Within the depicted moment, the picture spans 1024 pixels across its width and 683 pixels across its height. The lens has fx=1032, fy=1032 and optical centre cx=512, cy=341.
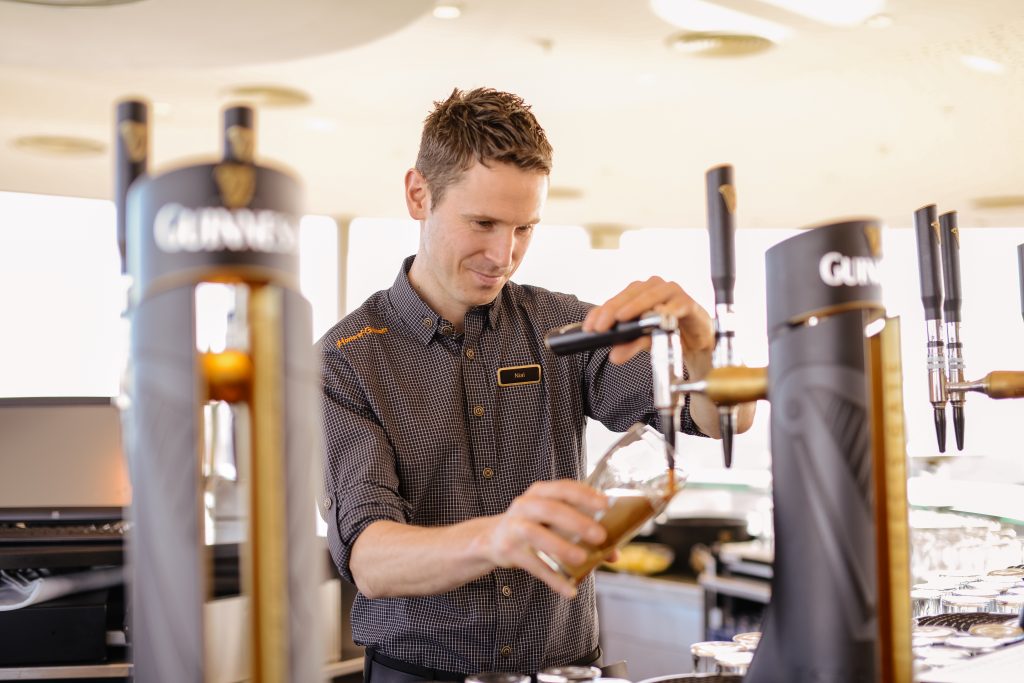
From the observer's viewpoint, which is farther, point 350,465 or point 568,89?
point 568,89

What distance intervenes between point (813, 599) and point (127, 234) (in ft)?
2.20

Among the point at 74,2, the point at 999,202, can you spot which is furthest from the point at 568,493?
the point at 999,202

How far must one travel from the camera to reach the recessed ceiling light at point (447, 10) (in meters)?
5.23

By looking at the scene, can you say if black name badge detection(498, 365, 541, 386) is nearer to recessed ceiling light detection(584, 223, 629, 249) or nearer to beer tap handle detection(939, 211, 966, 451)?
beer tap handle detection(939, 211, 966, 451)

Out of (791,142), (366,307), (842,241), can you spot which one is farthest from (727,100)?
(842,241)

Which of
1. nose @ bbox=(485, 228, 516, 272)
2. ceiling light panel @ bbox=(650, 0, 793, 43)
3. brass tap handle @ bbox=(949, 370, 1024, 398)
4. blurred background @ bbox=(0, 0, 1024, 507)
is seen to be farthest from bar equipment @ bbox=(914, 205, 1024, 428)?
ceiling light panel @ bbox=(650, 0, 793, 43)

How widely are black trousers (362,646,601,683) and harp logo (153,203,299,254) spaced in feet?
3.86

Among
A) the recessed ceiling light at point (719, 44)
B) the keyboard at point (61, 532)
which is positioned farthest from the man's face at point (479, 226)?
the recessed ceiling light at point (719, 44)

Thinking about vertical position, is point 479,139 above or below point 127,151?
above

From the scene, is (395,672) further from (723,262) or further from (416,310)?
(723,262)

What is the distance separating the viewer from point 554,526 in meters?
1.02

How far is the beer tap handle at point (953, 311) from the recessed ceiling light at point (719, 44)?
420 centimetres

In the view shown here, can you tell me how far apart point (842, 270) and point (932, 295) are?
0.92 meters

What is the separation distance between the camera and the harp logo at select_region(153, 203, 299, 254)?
0.70 metres
